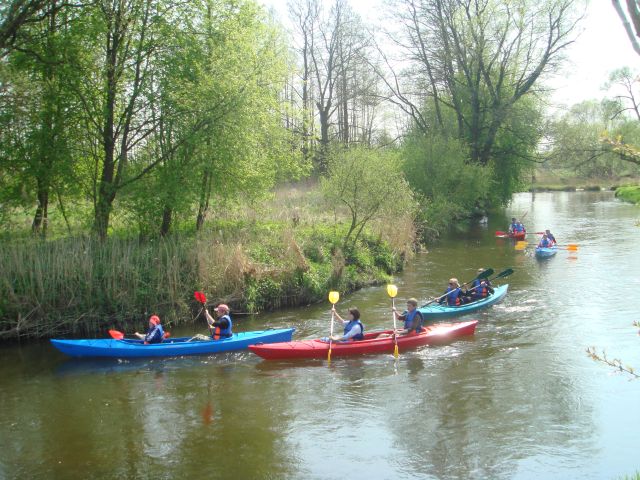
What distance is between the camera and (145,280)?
40.1 feet

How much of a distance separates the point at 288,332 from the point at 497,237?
16.6 metres

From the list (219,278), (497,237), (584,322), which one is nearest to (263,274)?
(219,278)

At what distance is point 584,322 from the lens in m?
12.3

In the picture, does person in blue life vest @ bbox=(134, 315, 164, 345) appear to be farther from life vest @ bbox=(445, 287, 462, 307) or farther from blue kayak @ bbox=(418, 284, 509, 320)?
life vest @ bbox=(445, 287, 462, 307)

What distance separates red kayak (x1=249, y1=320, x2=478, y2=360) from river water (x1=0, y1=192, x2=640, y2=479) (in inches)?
8.7

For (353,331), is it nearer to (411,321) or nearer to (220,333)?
(411,321)

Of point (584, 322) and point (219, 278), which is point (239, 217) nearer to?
point (219, 278)

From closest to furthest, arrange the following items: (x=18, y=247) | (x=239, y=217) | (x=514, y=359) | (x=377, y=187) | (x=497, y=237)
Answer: (x=514, y=359) < (x=18, y=247) < (x=377, y=187) < (x=239, y=217) < (x=497, y=237)

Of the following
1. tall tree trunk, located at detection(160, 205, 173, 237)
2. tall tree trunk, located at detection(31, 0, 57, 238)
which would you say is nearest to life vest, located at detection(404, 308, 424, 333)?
tall tree trunk, located at detection(160, 205, 173, 237)

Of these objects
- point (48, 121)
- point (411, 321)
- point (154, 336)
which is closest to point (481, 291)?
point (411, 321)

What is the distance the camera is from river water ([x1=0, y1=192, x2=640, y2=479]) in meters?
6.60

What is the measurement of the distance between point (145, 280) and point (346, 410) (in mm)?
6081

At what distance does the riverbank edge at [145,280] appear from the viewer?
1123 cm

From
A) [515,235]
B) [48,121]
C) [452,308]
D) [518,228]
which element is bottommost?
[452,308]
